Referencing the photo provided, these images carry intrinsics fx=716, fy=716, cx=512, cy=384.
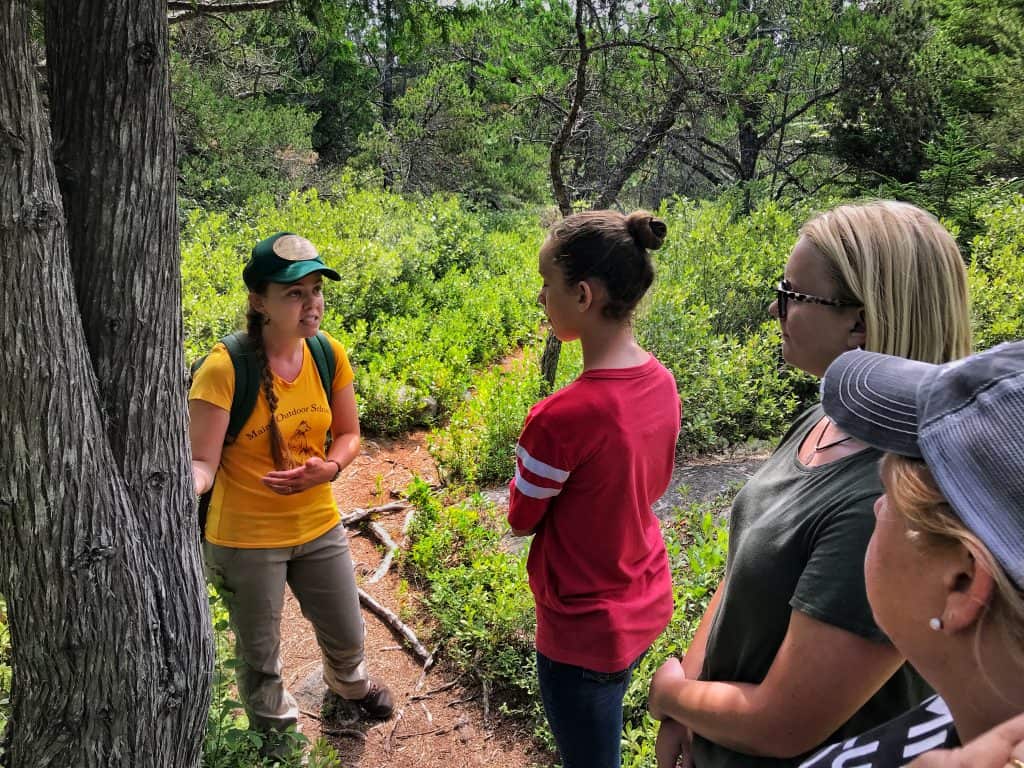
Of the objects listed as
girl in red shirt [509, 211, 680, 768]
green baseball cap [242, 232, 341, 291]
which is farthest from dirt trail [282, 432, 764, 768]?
green baseball cap [242, 232, 341, 291]

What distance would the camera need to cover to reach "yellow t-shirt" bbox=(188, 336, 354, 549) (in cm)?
257

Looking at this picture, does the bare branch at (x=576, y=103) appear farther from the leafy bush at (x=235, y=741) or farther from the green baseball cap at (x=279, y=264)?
the leafy bush at (x=235, y=741)

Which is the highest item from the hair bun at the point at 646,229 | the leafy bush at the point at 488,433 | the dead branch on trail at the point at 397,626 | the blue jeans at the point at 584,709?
the hair bun at the point at 646,229

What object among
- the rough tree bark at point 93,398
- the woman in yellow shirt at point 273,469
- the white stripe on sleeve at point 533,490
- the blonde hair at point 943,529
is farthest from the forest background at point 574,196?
the blonde hair at point 943,529

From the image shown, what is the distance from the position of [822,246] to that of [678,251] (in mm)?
7250

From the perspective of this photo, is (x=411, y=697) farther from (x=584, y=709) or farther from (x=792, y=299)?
(x=792, y=299)

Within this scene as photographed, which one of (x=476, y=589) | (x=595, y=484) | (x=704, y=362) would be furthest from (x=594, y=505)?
(x=704, y=362)

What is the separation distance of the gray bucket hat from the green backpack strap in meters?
2.33

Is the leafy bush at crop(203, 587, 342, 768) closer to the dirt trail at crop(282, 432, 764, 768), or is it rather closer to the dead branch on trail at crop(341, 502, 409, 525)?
the dirt trail at crop(282, 432, 764, 768)

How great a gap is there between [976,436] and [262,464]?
2413 millimetres

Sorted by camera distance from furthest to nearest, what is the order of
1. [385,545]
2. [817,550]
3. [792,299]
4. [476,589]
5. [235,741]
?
1. [385,545]
2. [476,589]
3. [235,741]
4. [792,299]
5. [817,550]

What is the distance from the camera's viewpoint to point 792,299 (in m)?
1.65

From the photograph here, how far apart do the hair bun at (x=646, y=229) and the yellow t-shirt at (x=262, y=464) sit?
137cm

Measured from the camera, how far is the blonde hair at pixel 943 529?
2.18 feet
